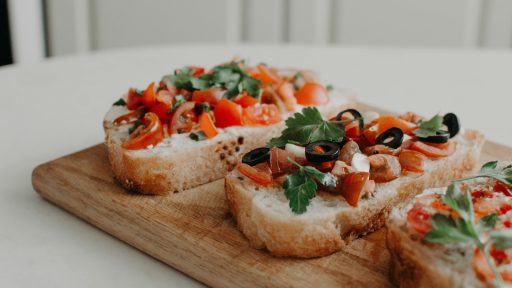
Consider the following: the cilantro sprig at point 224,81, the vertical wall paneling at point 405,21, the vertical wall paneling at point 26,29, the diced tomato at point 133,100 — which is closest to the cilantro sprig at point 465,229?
the cilantro sprig at point 224,81

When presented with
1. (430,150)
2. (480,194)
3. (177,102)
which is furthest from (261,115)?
(480,194)

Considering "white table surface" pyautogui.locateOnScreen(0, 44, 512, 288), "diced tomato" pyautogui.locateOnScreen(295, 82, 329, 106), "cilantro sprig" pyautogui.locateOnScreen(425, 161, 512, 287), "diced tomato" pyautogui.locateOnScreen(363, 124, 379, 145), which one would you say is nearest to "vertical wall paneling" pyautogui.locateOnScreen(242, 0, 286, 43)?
"white table surface" pyautogui.locateOnScreen(0, 44, 512, 288)

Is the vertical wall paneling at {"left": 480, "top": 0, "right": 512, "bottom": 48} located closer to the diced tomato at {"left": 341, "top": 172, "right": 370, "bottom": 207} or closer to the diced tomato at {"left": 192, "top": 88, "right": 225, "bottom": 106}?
the diced tomato at {"left": 192, "top": 88, "right": 225, "bottom": 106}

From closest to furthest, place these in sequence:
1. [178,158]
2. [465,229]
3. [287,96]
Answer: [465,229] < [178,158] < [287,96]

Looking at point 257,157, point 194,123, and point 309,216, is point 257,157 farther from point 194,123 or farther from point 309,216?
point 194,123

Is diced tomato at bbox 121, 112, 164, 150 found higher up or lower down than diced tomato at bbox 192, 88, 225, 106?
lower down

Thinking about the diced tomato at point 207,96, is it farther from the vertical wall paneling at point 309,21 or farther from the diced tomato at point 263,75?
the vertical wall paneling at point 309,21
